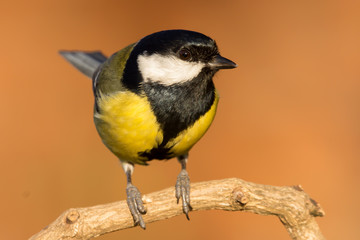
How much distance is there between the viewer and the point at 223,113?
15.5 feet

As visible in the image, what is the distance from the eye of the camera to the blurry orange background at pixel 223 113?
4.32 meters

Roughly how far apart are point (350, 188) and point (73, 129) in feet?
7.97

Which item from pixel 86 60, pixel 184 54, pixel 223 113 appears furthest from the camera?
pixel 223 113

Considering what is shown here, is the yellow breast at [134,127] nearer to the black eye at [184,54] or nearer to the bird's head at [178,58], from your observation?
the bird's head at [178,58]

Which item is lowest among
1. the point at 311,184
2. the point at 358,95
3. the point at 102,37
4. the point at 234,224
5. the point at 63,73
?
the point at 234,224

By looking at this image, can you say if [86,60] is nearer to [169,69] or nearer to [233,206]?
[169,69]

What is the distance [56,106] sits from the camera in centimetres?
464

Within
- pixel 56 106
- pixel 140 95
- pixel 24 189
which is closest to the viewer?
pixel 140 95


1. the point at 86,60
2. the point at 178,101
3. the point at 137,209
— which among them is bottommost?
the point at 137,209

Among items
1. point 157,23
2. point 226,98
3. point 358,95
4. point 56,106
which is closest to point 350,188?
point 358,95

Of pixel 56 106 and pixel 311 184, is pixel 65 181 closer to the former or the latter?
pixel 56 106

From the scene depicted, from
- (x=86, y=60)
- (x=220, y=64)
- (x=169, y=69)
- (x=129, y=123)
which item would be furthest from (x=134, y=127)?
(x=86, y=60)

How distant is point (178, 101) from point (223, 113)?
231 cm

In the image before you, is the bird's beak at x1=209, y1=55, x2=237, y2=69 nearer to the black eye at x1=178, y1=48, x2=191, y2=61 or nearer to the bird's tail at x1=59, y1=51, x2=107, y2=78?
the black eye at x1=178, y1=48, x2=191, y2=61
